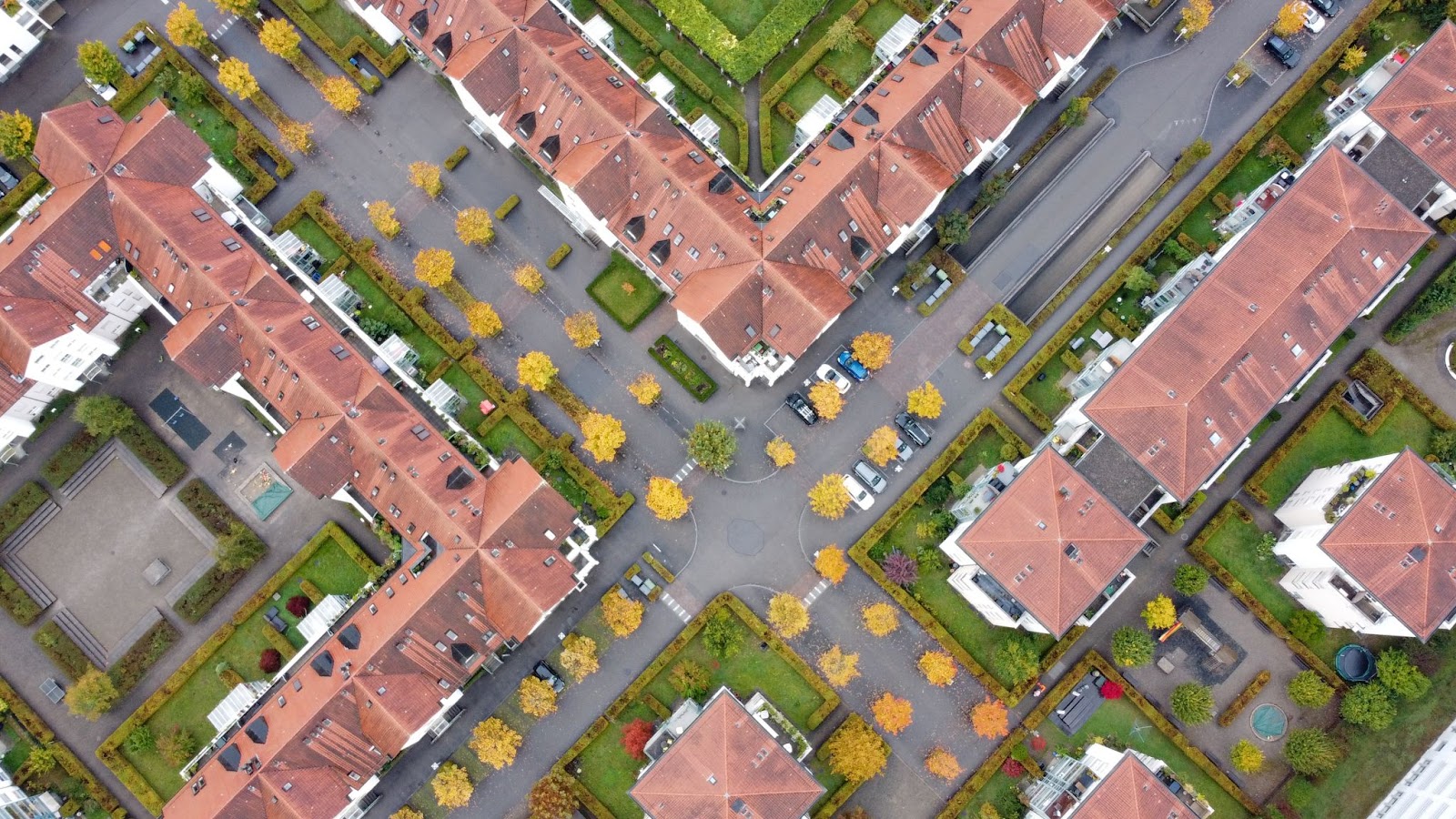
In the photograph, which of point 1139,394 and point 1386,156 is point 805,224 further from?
point 1386,156

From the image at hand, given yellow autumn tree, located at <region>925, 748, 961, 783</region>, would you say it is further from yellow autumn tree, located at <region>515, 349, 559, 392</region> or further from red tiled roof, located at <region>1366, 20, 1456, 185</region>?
red tiled roof, located at <region>1366, 20, 1456, 185</region>

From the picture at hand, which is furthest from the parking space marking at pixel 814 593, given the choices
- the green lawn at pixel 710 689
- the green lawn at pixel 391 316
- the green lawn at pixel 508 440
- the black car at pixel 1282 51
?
the black car at pixel 1282 51

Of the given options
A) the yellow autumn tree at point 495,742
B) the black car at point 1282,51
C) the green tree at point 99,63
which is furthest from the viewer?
the black car at point 1282,51

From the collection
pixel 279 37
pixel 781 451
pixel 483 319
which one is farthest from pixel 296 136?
pixel 781 451

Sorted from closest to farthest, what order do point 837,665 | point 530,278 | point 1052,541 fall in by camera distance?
point 1052,541 < point 837,665 < point 530,278

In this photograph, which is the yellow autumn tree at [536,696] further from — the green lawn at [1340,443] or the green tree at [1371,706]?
the green tree at [1371,706]

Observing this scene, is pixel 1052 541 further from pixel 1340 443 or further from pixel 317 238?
pixel 317 238

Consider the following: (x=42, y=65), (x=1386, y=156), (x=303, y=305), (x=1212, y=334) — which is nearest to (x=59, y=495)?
(x=303, y=305)
